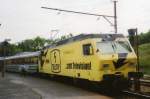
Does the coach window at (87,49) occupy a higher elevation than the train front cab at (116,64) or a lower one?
higher

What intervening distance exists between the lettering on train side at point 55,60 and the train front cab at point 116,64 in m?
7.46

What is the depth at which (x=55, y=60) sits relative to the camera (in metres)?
27.6

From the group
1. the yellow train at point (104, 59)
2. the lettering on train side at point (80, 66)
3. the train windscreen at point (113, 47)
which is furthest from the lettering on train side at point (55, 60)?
the train windscreen at point (113, 47)

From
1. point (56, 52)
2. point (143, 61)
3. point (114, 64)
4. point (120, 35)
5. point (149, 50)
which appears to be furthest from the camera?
point (149, 50)

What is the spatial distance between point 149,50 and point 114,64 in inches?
1501

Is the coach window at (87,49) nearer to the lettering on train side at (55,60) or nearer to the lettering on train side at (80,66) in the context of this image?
the lettering on train side at (80,66)

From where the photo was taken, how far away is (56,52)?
27469 millimetres

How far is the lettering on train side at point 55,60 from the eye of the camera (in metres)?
26.7

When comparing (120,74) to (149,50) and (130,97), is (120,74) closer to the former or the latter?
(130,97)

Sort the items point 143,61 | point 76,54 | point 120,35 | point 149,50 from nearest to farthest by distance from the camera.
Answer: point 120,35
point 76,54
point 143,61
point 149,50

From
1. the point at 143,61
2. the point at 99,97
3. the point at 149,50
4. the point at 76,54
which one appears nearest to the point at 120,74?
the point at 99,97

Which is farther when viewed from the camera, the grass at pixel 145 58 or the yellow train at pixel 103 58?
the grass at pixel 145 58

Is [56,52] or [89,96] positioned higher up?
[56,52]

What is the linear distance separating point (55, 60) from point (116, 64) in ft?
30.7
